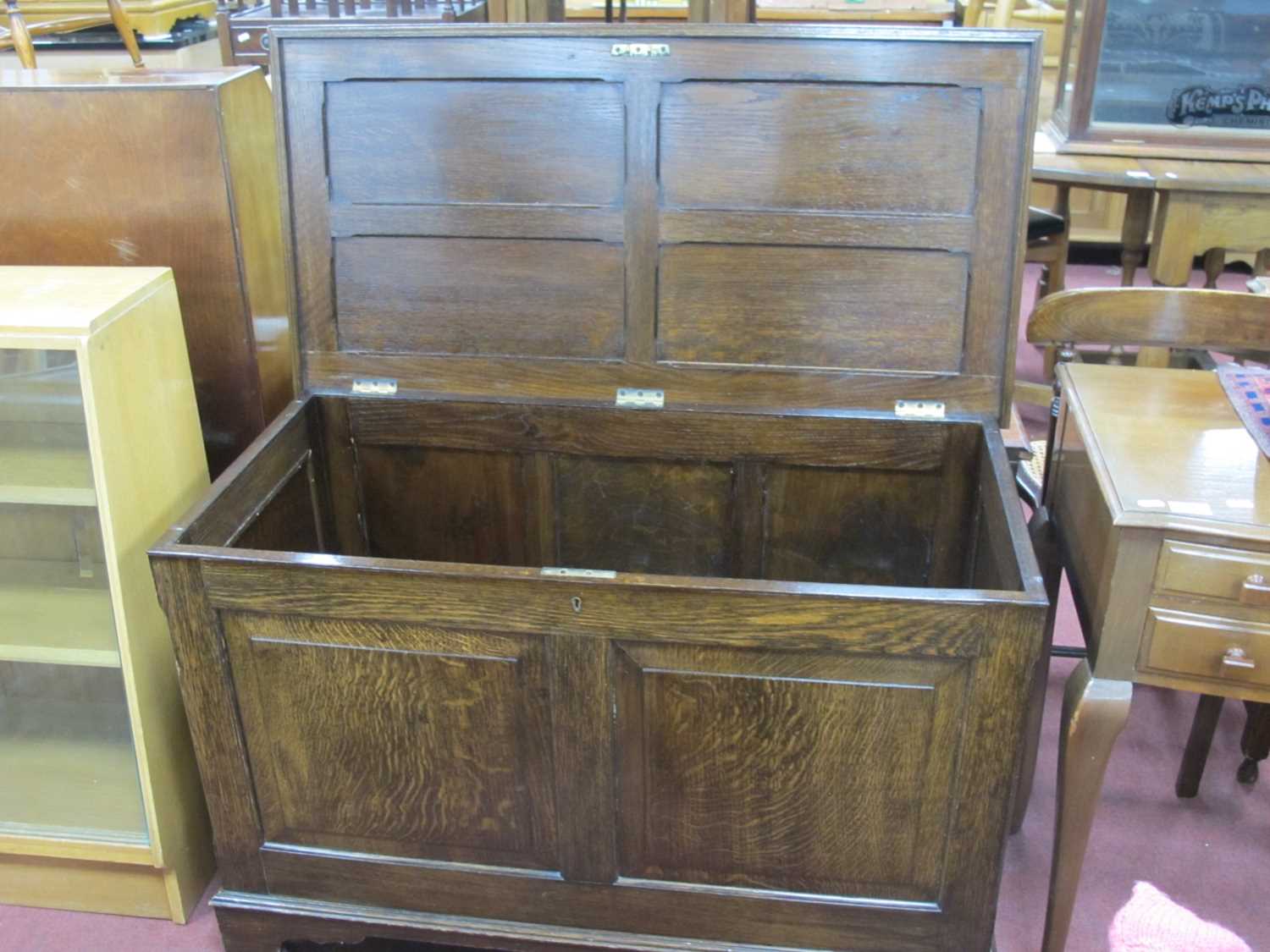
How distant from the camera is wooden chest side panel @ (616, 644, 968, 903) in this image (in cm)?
140

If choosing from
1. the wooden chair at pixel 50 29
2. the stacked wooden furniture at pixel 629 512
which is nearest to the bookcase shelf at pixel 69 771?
the stacked wooden furniture at pixel 629 512

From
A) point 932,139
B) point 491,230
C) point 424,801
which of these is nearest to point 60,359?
point 491,230

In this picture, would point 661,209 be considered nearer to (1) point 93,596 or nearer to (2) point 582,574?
(2) point 582,574

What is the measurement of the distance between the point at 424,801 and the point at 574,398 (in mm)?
669

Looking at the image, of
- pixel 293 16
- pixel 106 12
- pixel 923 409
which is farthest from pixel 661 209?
pixel 106 12

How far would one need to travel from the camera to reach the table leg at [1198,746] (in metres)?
2.02

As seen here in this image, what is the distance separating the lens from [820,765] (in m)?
1.45

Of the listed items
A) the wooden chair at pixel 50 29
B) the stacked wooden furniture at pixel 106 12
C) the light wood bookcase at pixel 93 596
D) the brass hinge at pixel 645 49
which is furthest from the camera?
the stacked wooden furniture at pixel 106 12

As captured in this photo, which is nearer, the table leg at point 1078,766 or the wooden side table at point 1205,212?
the table leg at point 1078,766

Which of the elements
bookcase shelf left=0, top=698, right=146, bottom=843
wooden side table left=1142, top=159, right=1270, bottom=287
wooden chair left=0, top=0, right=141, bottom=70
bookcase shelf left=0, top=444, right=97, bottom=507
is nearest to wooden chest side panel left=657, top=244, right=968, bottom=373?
bookcase shelf left=0, top=444, right=97, bottom=507

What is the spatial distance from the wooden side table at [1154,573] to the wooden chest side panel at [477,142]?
2.70 ft

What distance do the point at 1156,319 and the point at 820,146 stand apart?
1.97 ft

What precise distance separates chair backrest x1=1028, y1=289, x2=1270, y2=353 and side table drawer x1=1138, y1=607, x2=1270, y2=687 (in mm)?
543

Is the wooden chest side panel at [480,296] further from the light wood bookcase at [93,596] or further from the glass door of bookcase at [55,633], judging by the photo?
the glass door of bookcase at [55,633]
